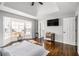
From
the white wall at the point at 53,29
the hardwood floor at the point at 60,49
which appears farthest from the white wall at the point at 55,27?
the hardwood floor at the point at 60,49

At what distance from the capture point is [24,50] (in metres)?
1.38

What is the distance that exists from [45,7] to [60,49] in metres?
0.92

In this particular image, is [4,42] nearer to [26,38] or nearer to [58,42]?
[26,38]

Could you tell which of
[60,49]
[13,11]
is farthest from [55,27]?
[13,11]

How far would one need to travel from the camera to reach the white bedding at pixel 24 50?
1.35 metres

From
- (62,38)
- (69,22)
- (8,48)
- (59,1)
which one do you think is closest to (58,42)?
(62,38)

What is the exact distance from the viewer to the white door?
1.39m

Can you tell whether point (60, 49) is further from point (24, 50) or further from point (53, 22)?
point (24, 50)

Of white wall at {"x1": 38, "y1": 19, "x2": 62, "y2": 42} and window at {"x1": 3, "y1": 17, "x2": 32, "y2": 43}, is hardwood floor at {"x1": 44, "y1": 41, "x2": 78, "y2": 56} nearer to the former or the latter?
white wall at {"x1": 38, "y1": 19, "x2": 62, "y2": 42}

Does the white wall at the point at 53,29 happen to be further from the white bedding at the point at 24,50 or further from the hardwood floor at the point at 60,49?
the white bedding at the point at 24,50

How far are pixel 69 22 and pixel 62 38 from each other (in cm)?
36

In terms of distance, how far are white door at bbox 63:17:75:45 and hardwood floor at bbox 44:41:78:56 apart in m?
0.10

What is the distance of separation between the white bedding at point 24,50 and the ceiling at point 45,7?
2.28 feet

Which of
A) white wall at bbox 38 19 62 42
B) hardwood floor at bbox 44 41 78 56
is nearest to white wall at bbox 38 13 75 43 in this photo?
white wall at bbox 38 19 62 42
